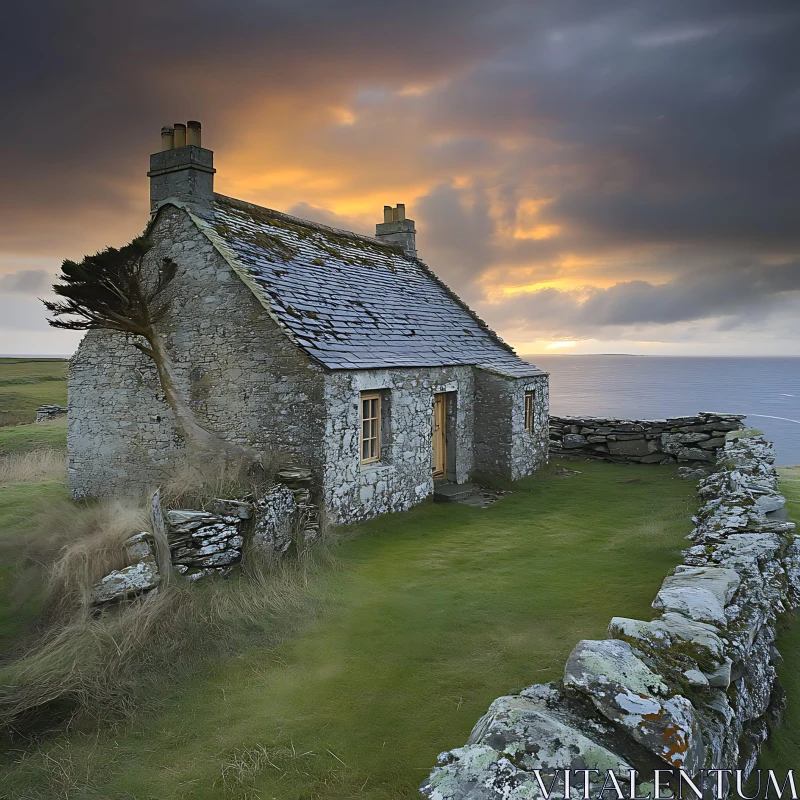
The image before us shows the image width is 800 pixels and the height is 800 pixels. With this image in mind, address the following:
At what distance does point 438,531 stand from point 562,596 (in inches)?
151

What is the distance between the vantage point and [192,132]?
11.7m

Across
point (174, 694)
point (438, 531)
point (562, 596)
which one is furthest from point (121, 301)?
point (562, 596)

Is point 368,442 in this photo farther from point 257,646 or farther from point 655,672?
point 655,672

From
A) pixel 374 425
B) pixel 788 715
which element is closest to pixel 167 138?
pixel 374 425

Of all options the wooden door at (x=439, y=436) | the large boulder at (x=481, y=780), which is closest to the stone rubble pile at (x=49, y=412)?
the wooden door at (x=439, y=436)

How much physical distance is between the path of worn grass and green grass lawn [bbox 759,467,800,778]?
1386mm

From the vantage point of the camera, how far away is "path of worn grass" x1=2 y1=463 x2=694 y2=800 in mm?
4238

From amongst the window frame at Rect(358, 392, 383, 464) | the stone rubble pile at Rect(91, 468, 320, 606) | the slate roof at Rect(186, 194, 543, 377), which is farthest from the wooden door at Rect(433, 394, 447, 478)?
the stone rubble pile at Rect(91, 468, 320, 606)

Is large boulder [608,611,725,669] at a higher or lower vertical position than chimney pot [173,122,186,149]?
lower

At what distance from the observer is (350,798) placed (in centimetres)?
400

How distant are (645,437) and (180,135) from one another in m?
14.8

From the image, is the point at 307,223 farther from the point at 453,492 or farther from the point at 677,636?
the point at 677,636

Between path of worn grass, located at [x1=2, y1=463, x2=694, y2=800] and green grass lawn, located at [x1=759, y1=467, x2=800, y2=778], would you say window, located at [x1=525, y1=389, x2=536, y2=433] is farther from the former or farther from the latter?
green grass lawn, located at [x1=759, y1=467, x2=800, y2=778]

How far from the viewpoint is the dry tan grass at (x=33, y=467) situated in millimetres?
15633
